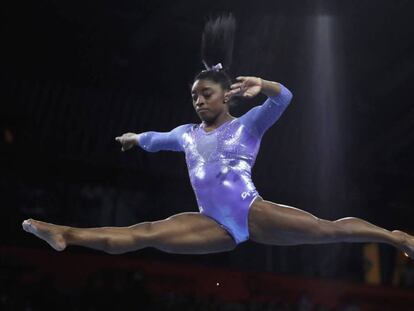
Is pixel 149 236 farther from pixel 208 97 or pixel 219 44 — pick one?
pixel 219 44

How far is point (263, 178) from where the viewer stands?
7.77 metres

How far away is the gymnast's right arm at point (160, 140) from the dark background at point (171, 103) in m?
2.98

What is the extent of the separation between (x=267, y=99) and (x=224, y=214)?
2.12 feet

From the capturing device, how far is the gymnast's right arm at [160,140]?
4008 mm

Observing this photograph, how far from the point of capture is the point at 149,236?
11.2 ft

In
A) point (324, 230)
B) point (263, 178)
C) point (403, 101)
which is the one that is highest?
point (403, 101)

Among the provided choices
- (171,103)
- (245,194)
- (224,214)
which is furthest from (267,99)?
(171,103)

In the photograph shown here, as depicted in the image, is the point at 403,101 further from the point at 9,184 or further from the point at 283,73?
the point at 9,184

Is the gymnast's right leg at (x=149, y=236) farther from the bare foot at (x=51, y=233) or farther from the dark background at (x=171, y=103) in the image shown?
the dark background at (x=171, y=103)

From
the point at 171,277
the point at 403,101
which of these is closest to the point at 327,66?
the point at 403,101

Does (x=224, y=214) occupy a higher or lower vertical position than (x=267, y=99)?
lower

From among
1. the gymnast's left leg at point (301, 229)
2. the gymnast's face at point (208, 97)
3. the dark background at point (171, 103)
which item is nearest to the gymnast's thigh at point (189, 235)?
the gymnast's left leg at point (301, 229)

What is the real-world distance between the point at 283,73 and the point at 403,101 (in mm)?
1568

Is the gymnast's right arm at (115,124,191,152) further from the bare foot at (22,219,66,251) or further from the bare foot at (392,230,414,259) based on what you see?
the bare foot at (392,230,414,259)
